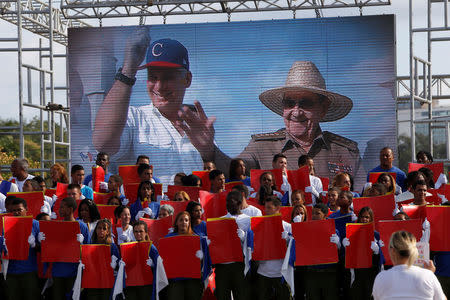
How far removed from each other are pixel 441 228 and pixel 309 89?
8715 mm

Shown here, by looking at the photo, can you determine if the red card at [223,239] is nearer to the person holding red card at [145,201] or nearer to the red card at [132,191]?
the person holding red card at [145,201]

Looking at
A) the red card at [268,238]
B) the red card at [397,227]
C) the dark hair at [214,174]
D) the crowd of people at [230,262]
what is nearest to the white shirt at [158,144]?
the dark hair at [214,174]

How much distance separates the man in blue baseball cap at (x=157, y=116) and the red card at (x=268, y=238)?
8.33 metres

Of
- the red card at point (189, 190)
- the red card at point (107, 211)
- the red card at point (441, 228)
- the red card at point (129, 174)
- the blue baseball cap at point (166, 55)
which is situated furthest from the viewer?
the blue baseball cap at point (166, 55)

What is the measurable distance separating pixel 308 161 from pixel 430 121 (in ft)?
13.9

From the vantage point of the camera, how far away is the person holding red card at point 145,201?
11.3 m

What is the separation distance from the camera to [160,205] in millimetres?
10805

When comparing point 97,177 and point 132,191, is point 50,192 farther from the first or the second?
point 132,191

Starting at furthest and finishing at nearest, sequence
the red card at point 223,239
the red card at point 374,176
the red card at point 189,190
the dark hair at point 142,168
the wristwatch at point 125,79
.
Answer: the wristwatch at point 125,79, the dark hair at point 142,168, the red card at point 374,176, the red card at point 189,190, the red card at point 223,239

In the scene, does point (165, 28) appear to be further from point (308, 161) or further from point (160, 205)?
point (160, 205)

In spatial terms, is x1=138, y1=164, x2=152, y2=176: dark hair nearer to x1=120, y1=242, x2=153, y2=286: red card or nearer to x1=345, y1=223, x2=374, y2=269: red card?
x1=120, y1=242, x2=153, y2=286: red card

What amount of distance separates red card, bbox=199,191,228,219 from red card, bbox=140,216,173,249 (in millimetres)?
757

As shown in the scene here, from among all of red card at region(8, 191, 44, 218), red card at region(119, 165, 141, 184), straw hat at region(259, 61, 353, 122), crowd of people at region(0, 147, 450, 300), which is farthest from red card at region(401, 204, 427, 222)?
straw hat at region(259, 61, 353, 122)

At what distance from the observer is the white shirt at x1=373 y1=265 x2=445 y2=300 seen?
587 centimetres
